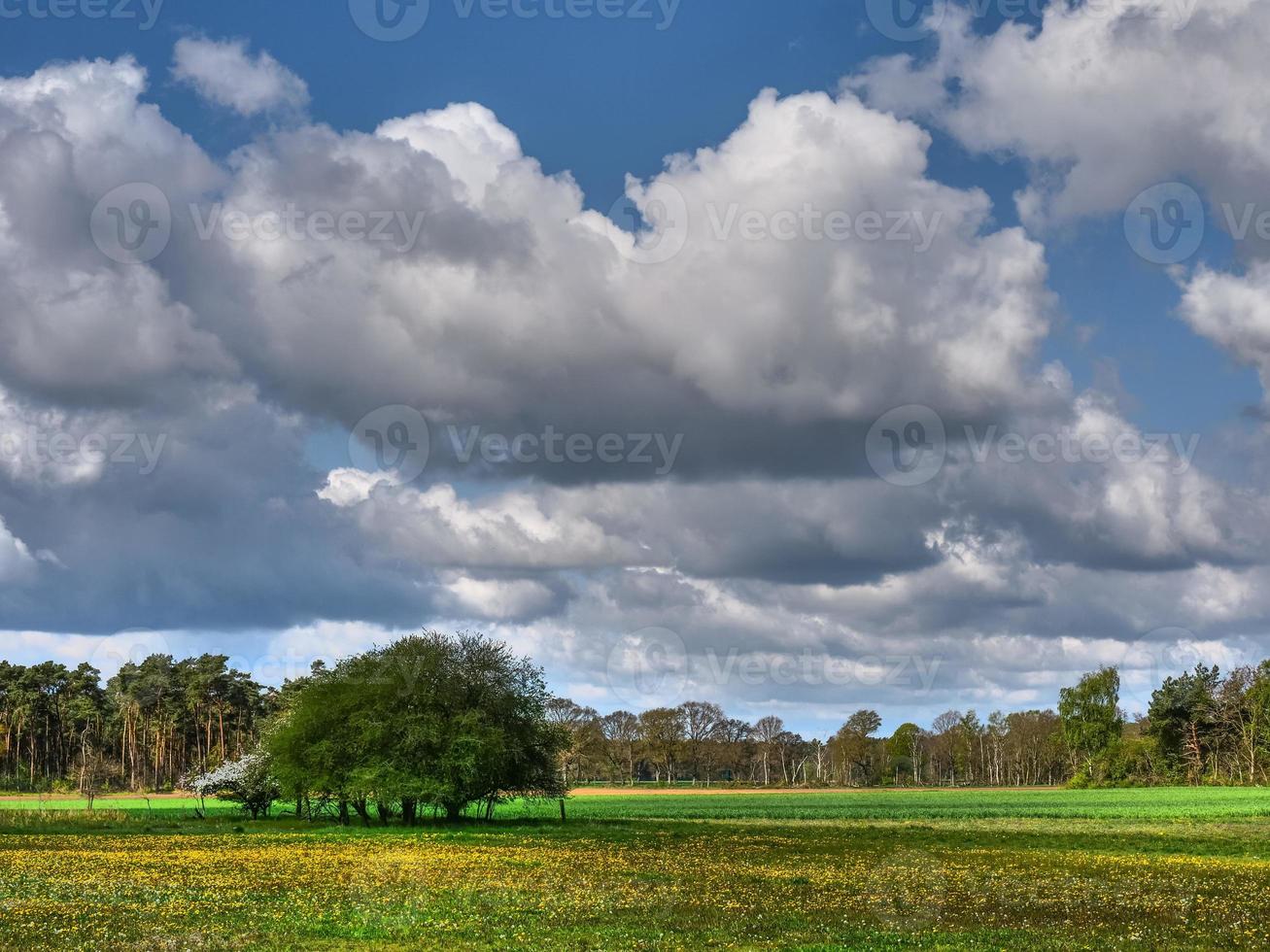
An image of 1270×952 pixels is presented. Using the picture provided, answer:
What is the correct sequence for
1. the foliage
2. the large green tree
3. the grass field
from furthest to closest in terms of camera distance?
the foliage → the large green tree → the grass field

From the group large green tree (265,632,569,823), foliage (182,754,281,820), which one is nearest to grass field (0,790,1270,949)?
large green tree (265,632,569,823)

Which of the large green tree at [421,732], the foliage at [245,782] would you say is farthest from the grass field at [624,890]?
the foliage at [245,782]

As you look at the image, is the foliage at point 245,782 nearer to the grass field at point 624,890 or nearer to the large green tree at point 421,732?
the large green tree at point 421,732

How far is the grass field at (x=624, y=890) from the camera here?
27703 millimetres

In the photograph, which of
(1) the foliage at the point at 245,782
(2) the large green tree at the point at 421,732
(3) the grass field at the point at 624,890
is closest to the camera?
(3) the grass field at the point at 624,890

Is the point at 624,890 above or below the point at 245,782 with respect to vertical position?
above

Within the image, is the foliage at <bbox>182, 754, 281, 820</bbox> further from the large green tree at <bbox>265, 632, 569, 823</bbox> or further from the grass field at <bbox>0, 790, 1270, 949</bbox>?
the grass field at <bbox>0, 790, 1270, 949</bbox>

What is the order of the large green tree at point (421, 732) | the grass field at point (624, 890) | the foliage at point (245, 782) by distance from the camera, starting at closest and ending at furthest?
the grass field at point (624, 890)
the large green tree at point (421, 732)
the foliage at point (245, 782)

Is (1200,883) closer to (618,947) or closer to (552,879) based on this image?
(552,879)

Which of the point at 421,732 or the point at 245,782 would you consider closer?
the point at 421,732

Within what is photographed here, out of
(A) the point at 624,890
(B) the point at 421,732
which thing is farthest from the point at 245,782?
(A) the point at 624,890

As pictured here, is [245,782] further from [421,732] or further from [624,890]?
[624,890]

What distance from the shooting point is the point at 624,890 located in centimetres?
3716

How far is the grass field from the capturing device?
2770 centimetres
